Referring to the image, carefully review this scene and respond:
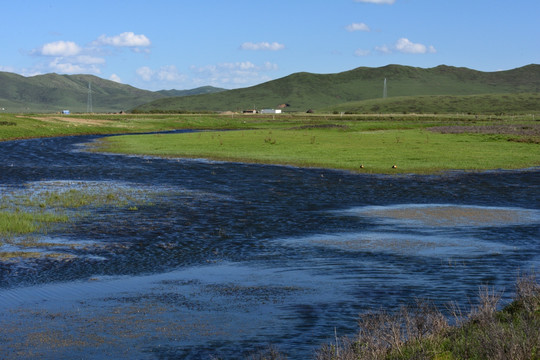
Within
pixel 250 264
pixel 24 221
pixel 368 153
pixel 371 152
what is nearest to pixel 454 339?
pixel 250 264

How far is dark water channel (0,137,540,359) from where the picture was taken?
41.1 ft

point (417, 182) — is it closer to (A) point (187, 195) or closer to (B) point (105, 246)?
(A) point (187, 195)

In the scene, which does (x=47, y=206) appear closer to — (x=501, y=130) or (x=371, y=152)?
(x=371, y=152)

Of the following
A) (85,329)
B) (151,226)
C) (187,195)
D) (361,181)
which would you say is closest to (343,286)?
(85,329)

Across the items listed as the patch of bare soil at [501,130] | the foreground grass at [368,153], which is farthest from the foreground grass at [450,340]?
the patch of bare soil at [501,130]

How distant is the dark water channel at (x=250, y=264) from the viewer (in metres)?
12.5

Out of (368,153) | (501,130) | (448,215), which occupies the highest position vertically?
(501,130)

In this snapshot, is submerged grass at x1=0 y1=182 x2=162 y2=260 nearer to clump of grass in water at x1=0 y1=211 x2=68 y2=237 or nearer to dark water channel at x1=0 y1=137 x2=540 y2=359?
clump of grass in water at x1=0 y1=211 x2=68 y2=237

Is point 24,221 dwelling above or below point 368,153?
below

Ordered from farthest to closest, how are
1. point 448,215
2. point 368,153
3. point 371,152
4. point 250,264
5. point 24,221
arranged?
point 371,152 < point 368,153 < point 448,215 < point 24,221 < point 250,264

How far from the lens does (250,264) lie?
1859 cm

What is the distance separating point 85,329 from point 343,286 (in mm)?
6492

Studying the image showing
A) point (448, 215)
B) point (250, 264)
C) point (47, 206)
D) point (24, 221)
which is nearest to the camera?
point (250, 264)

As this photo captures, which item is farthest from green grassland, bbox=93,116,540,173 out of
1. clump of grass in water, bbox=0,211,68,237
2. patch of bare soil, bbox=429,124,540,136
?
clump of grass in water, bbox=0,211,68,237
